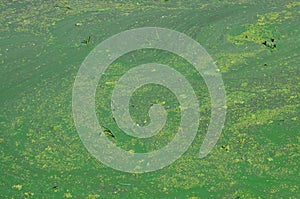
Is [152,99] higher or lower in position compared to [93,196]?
higher

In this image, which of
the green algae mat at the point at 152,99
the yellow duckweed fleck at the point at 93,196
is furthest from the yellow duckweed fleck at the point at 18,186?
the yellow duckweed fleck at the point at 93,196

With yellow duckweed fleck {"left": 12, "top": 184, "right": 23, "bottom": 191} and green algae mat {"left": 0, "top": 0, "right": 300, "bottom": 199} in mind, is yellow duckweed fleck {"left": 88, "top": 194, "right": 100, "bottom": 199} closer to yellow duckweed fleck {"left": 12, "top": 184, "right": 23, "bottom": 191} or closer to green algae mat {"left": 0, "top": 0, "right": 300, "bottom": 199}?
green algae mat {"left": 0, "top": 0, "right": 300, "bottom": 199}

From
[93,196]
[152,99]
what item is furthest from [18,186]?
[152,99]

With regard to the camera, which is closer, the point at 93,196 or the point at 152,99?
the point at 93,196

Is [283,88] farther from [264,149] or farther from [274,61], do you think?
[264,149]

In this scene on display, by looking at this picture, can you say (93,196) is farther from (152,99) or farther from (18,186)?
(152,99)

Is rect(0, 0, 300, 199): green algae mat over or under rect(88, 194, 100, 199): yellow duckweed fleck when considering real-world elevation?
over

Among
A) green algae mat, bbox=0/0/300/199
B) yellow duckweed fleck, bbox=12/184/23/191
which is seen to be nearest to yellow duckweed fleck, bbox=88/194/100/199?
green algae mat, bbox=0/0/300/199

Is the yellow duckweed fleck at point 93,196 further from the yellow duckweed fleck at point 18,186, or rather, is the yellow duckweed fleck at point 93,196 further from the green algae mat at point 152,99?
the yellow duckweed fleck at point 18,186
